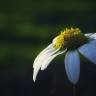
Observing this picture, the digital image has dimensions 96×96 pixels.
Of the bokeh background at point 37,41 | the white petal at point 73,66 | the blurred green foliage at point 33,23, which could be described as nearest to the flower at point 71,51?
the white petal at point 73,66

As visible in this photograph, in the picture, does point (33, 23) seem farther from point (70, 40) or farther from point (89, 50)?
point (89, 50)

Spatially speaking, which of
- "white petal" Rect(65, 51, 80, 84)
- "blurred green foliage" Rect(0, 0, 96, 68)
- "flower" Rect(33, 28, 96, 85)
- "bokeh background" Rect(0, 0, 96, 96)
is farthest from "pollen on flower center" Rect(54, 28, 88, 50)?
"blurred green foliage" Rect(0, 0, 96, 68)

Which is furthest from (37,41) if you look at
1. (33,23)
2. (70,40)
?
(70,40)

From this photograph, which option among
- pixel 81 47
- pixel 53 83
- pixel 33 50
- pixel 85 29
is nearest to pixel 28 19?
pixel 85 29

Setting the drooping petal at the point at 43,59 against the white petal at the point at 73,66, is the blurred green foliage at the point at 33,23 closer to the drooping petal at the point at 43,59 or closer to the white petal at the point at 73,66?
the drooping petal at the point at 43,59

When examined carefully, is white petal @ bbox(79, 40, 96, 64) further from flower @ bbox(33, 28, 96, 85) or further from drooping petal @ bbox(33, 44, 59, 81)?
drooping petal @ bbox(33, 44, 59, 81)
